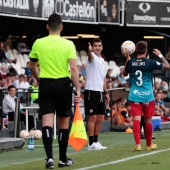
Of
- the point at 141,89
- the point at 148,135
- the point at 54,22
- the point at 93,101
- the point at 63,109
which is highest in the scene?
the point at 54,22

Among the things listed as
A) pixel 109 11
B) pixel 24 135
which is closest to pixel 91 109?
pixel 24 135

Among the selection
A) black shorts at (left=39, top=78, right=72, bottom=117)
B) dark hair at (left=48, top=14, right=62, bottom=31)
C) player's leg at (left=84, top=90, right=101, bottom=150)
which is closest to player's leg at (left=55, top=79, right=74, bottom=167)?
black shorts at (left=39, top=78, right=72, bottom=117)

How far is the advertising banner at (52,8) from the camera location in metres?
25.4

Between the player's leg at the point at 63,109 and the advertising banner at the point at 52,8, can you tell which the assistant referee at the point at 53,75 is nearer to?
the player's leg at the point at 63,109

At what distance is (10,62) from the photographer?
91.9ft

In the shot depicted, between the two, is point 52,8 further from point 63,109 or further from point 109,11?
point 63,109

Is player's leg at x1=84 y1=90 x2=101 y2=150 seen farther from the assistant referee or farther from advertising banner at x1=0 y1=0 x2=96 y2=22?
advertising banner at x1=0 y1=0 x2=96 y2=22

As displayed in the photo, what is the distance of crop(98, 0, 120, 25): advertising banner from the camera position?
31003 millimetres

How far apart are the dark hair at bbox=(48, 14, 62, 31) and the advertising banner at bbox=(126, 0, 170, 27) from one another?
2291 centimetres

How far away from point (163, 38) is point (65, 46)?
1155 inches

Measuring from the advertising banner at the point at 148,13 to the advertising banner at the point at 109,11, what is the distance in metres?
1.02

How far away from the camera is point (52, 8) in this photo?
27.8 metres

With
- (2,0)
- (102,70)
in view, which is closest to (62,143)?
(102,70)

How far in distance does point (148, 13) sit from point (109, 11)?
299cm
